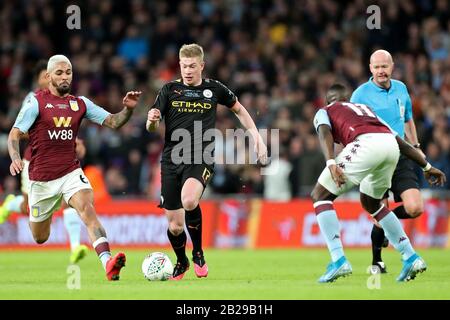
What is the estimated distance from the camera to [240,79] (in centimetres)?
2305

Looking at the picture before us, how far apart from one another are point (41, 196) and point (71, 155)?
1.88ft

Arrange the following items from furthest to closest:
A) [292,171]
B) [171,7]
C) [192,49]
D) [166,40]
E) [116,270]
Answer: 1. [171,7]
2. [166,40]
3. [292,171]
4. [192,49]
5. [116,270]

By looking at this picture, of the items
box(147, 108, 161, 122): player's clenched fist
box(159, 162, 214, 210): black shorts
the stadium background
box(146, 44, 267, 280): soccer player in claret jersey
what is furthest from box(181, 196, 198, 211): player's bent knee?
the stadium background

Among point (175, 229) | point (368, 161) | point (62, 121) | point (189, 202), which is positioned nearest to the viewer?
point (368, 161)

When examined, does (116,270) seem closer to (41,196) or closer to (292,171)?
(41,196)

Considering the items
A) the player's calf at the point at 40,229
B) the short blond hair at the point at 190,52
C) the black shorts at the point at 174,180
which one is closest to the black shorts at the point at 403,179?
the black shorts at the point at 174,180

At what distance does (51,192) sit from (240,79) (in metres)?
12.0

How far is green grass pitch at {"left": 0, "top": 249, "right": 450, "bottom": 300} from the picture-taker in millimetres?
9648

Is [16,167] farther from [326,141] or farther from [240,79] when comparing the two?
[240,79]

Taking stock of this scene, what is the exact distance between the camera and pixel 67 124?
1141cm

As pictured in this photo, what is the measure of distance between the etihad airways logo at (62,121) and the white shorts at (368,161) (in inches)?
114

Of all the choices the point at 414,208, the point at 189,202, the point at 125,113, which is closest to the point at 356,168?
the point at 414,208

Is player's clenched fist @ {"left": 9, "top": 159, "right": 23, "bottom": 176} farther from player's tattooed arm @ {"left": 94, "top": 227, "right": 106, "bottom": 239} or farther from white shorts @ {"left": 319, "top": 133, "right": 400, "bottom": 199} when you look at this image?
white shorts @ {"left": 319, "top": 133, "right": 400, "bottom": 199}
